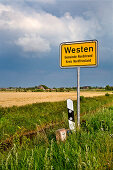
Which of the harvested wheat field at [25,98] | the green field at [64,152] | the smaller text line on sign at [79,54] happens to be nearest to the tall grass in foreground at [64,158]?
the green field at [64,152]

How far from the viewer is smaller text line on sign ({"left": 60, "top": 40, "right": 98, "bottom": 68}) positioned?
24.4ft

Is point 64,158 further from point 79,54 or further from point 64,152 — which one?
point 79,54

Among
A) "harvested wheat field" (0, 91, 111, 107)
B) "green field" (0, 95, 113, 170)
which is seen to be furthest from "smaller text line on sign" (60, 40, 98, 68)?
"harvested wheat field" (0, 91, 111, 107)

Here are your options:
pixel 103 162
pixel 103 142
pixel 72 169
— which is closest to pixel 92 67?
pixel 103 142

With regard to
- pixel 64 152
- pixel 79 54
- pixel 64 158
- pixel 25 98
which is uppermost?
pixel 79 54

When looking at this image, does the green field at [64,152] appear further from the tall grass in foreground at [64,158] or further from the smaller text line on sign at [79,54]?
the smaller text line on sign at [79,54]

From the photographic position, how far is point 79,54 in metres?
7.54

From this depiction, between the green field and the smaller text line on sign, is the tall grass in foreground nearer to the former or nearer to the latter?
the green field

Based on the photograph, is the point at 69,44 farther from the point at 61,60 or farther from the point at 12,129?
the point at 12,129

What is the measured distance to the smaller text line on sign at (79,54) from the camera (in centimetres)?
745

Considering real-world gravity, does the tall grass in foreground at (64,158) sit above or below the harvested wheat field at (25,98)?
above

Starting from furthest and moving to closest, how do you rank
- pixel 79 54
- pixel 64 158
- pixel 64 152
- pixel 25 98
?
pixel 25 98
pixel 79 54
pixel 64 158
pixel 64 152

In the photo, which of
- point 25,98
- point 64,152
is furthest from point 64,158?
point 25,98

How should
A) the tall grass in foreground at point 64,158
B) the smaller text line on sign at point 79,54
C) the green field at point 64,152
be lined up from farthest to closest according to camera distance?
the smaller text line on sign at point 79,54, the green field at point 64,152, the tall grass in foreground at point 64,158
